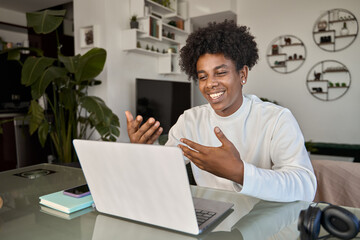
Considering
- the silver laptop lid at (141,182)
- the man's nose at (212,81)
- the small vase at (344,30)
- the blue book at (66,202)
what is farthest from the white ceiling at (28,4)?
the silver laptop lid at (141,182)

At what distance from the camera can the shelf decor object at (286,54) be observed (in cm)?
490

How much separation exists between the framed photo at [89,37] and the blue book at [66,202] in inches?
121

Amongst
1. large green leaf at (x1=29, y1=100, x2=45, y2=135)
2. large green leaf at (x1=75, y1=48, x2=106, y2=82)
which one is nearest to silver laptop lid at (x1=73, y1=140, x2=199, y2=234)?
large green leaf at (x1=75, y1=48, x2=106, y2=82)

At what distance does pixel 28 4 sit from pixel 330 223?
5.77 metres

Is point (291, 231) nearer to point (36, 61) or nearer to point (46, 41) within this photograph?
point (36, 61)

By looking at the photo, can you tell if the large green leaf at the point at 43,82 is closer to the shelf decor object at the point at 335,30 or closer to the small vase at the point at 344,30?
the shelf decor object at the point at 335,30

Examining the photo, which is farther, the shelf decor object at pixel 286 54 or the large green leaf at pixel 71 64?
the shelf decor object at pixel 286 54

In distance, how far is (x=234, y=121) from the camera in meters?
1.35

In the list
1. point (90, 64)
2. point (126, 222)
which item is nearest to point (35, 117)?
point (90, 64)

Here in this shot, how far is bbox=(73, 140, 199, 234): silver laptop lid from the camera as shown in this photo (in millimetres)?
633

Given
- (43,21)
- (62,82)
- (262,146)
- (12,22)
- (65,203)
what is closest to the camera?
(65,203)

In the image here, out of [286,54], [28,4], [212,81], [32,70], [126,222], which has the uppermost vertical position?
[28,4]

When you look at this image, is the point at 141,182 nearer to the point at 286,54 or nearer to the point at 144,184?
the point at 144,184

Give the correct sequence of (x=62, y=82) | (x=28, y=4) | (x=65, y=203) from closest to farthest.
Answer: (x=65, y=203) < (x=62, y=82) < (x=28, y=4)
